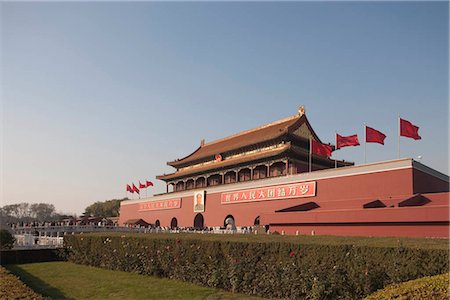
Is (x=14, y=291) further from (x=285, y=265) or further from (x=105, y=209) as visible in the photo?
(x=105, y=209)

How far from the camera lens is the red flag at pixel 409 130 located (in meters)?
20.0

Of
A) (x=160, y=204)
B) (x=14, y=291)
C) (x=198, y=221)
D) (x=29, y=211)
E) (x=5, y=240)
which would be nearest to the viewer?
(x=14, y=291)

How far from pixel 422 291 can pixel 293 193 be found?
22248 mm

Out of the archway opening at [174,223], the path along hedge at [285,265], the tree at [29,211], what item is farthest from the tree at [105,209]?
the path along hedge at [285,265]

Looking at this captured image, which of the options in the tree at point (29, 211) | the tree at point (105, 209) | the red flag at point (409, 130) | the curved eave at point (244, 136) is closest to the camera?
the red flag at point (409, 130)

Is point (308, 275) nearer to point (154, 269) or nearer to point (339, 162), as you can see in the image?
point (154, 269)

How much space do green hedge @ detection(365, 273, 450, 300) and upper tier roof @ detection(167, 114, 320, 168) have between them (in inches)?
1060

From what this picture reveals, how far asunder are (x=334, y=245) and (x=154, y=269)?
5.76m

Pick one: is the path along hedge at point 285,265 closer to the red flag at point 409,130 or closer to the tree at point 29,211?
the red flag at point 409,130

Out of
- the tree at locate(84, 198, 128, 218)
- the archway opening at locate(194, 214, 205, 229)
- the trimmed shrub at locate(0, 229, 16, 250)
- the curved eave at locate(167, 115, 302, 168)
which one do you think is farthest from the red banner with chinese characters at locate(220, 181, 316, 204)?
the tree at locate(84, 198, 128, 218)

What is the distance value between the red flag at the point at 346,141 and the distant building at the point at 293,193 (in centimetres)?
139

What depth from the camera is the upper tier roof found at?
33156 millimetres

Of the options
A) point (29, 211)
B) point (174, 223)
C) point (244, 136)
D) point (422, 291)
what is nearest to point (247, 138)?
point (244, 136)

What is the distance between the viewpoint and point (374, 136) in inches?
857
